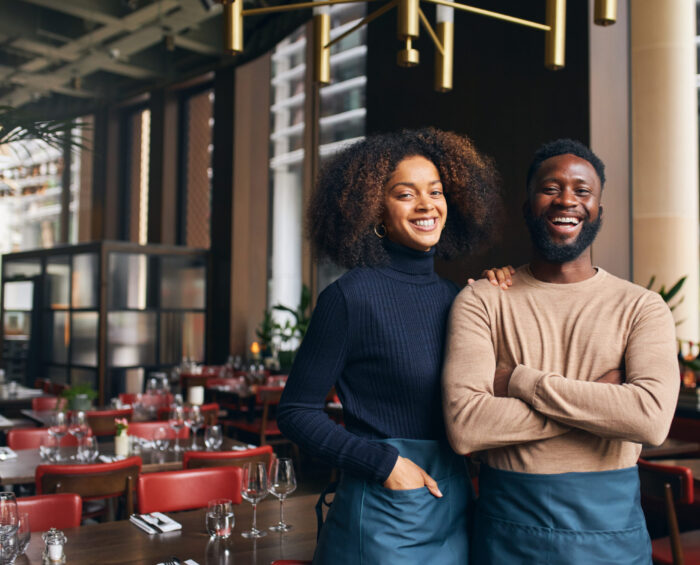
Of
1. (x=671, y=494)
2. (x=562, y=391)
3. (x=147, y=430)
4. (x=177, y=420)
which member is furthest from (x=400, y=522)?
(x=147, y=430)

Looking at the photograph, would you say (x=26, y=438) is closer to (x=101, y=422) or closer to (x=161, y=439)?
(x=101, y=422)

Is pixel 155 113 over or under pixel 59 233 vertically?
over

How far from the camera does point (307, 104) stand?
8930mm

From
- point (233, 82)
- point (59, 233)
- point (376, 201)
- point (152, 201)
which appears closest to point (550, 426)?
point (376, 201)

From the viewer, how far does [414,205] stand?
1.57m

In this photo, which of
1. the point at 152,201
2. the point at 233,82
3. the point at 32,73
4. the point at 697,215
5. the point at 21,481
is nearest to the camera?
the point at 21,481

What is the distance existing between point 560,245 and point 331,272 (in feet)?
22.9

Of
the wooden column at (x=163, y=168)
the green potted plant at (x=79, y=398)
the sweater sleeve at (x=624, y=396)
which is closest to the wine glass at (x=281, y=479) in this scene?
the sweater sleeve at (x=624, y=396)

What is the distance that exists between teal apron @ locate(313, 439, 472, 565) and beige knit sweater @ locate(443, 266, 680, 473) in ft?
0.30

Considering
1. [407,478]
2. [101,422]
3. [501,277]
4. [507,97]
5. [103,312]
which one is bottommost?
[101,422]

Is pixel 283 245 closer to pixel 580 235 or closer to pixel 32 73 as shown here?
pixel 32 73

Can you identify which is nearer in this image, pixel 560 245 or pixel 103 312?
pixel 560 245

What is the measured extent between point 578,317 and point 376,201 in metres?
0.49

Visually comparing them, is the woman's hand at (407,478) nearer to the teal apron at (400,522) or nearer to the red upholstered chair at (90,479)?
the teal apron at (400,522)
